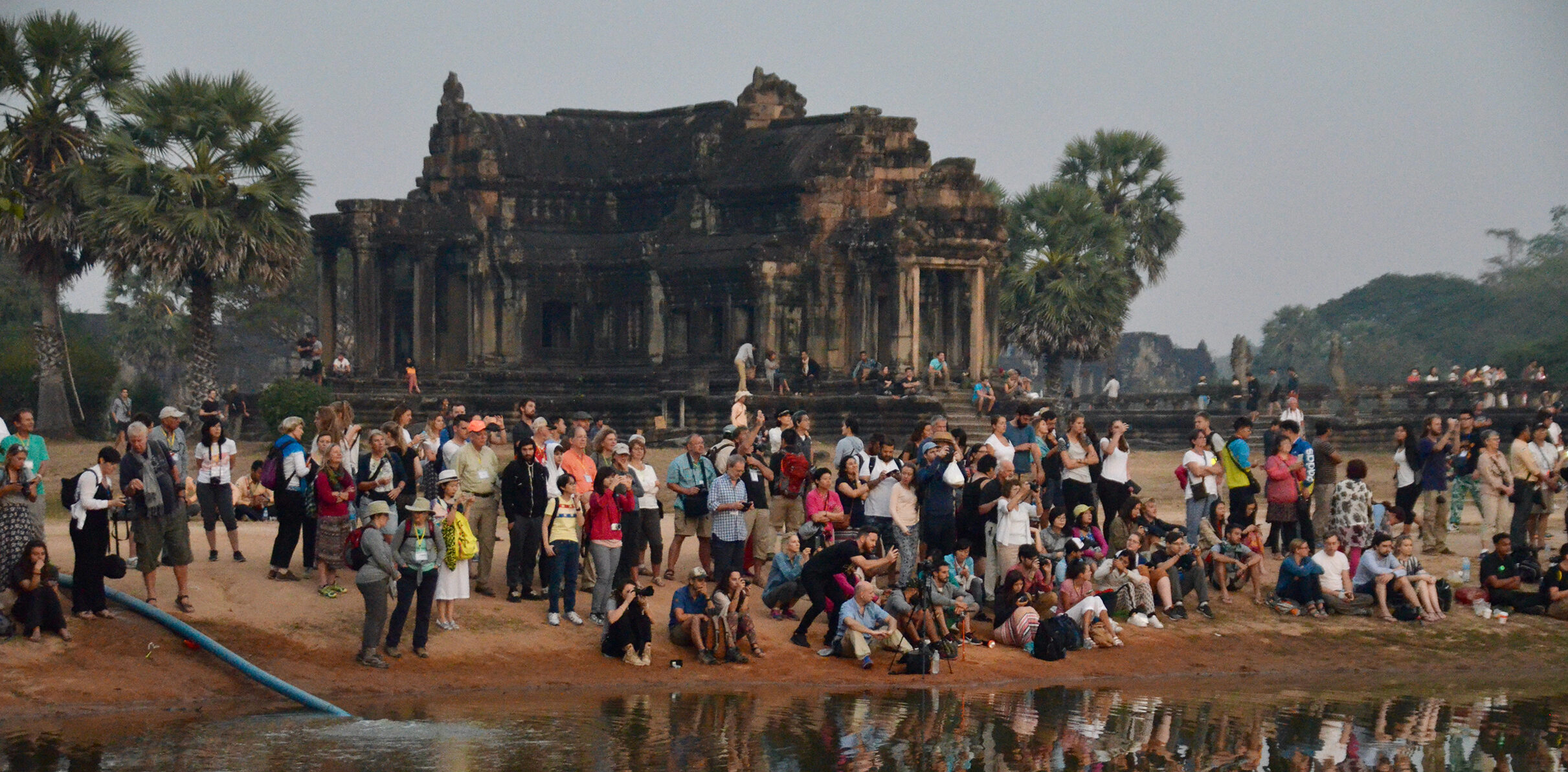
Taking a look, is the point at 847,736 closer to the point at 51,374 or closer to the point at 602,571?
the point at 602,571

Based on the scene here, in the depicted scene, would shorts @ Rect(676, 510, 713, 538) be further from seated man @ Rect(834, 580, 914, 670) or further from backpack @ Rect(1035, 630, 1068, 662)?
backpack @ Rect(1035, 630, 1068, 662)

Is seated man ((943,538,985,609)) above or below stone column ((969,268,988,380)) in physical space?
below

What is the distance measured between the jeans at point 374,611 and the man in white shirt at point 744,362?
70.4 feet

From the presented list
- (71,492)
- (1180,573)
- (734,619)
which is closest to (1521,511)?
(1180,573)

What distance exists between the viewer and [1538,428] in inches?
884

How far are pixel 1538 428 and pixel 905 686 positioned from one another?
9.46 m

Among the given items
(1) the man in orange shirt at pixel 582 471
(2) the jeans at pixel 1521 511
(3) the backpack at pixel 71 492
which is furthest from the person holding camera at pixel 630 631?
(2) the jeans at pixel 1521 511

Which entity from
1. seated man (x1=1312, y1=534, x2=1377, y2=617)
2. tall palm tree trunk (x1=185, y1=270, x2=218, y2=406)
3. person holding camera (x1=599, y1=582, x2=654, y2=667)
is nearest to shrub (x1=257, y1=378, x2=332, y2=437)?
tall palm tree trunk (x1=185, y1=270, x2=218, y2=406)

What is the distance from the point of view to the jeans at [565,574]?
58.7 ft

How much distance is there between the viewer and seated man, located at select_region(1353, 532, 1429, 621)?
67.2ft

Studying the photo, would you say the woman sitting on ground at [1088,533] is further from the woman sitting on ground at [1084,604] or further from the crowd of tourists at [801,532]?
the woman sitting on ground at [1084,604]

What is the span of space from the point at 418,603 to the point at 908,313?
23.9 meters

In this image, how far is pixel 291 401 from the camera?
118ft

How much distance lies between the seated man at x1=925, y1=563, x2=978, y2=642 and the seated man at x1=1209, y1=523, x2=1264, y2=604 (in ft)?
11.9
